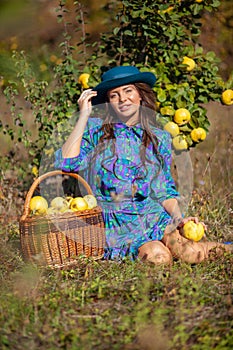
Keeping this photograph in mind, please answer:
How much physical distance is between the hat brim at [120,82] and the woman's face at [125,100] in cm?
3

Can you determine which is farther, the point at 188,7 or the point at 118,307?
the point at 188,7

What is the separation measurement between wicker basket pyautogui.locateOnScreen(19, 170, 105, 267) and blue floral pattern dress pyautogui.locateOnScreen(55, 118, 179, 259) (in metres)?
0.24

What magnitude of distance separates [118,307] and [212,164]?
8.19 ft

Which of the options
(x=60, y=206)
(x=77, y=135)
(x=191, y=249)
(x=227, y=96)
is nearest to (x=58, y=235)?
(x=60, y=206)

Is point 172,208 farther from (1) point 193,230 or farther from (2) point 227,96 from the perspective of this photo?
(2) point 227,96

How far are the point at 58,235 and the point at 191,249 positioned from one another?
0.76 m

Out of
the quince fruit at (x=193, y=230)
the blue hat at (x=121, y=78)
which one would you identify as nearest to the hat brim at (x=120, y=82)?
the blue hat at (x=121, y=78)

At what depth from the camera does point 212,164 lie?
14.5 feet

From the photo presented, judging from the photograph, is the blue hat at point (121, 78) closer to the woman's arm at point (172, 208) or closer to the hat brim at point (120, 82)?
the hat brim at point (120, 82)

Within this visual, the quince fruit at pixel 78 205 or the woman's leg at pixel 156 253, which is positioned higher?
the quince fruit at pixel 78 205

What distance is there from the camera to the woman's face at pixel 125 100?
314 centimetres

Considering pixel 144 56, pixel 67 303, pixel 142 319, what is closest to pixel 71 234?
pixel 67 303

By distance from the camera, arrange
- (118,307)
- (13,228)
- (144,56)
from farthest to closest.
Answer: (144,56) < (13,228) < (118,307)

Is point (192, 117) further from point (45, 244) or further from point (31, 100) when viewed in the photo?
point (45, 244)
